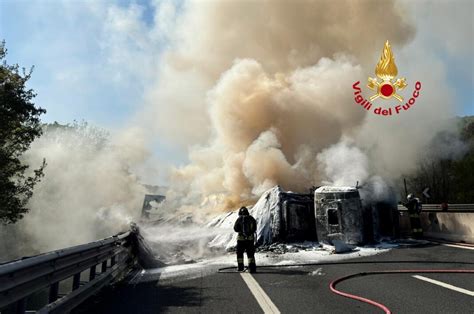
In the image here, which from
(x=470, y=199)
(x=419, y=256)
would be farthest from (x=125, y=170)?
(x=470, y=199)

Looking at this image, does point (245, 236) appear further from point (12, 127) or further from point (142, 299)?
point (12, 127)

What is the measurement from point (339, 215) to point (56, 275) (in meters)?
10.9

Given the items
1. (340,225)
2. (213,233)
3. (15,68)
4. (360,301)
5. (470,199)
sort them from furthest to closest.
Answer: (470,199)
(15,68)
(213,233)
(340,225)
(360,301)

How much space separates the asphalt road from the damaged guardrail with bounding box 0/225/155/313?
402 millimetres

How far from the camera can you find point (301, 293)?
6688mm

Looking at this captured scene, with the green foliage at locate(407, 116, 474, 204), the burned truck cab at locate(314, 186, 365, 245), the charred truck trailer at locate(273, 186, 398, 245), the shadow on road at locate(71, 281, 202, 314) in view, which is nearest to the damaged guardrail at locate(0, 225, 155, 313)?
the shadow on road at locate(71, 281, 202, 314)

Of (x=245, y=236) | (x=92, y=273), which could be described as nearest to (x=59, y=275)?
(x=92, y=273)

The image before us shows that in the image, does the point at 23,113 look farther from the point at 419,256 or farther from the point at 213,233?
the point at 419,256

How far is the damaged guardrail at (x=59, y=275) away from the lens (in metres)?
3.79

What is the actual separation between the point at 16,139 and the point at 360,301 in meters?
17.1

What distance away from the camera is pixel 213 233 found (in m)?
16.2

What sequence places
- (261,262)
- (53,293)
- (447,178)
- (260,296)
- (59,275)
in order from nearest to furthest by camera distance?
1. (53,293)
2. (59,275)
3. (260,296)
4. (261,262)
5. (447,178)

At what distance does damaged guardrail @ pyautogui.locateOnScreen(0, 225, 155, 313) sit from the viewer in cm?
379

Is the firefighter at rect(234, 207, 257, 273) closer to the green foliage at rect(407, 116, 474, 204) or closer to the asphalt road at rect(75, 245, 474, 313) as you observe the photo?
the asphalt road at rect(75, 245, 474, 313)
